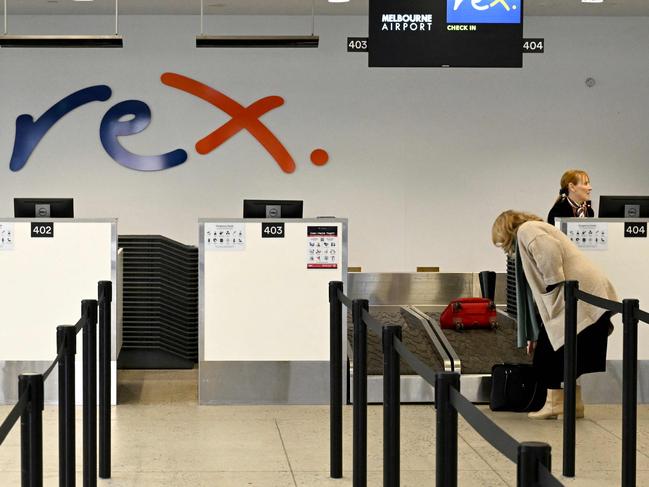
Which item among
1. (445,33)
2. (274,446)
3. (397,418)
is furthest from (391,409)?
(445,33)

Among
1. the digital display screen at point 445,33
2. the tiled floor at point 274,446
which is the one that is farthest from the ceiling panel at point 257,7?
the tiled floor at point 274,446

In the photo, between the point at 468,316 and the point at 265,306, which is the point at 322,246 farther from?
the point at 468,316

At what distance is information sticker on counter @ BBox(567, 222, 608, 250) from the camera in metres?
6.89

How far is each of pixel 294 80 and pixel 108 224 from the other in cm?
460

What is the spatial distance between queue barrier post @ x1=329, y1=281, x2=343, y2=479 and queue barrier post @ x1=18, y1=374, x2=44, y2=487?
2608 mm

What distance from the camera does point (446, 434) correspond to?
279cm

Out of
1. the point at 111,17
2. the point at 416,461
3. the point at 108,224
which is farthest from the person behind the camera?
the point at 111,17

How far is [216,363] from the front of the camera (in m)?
6.90

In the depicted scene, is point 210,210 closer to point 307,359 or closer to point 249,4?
point 249,4

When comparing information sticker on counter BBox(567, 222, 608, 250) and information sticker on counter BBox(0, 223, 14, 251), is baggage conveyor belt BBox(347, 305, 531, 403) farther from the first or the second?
information sticker on counter BBox(0, 223, 14, 251)

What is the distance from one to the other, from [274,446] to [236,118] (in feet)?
18.7

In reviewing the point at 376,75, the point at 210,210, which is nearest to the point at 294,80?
the point at 376,75

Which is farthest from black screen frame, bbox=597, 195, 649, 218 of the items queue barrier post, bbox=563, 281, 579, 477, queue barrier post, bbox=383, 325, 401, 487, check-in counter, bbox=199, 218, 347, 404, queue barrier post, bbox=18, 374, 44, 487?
queue barrier post, bbox=18, 374, 44, 487

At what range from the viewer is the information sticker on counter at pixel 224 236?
6883mm
